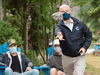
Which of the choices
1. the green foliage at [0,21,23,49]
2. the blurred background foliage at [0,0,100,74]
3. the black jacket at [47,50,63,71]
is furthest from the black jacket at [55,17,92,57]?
the blurred background foliage at [0,0,100,74]

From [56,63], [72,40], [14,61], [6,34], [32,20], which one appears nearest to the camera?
[72,40]

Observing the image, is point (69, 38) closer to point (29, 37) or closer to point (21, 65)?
point (21, 65)

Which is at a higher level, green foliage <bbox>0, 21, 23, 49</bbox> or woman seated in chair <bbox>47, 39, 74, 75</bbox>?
green foliage <bbox>0, 21, 23, 49</bbox>

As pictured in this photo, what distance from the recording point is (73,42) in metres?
3.23

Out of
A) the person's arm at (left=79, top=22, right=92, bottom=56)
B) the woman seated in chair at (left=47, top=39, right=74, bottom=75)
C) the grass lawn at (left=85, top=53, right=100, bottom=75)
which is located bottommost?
the grass lawn at (left=85, top=53, right=100, bottom=75)

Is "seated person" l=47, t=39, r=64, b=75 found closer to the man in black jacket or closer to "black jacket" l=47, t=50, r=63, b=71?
"black jacket" l=47, t=50, r=63, b=71

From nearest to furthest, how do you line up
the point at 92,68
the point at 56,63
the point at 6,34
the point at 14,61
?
the point at 14,61 < the point at 56,63 < the point at 6,34 < the point at 92,68

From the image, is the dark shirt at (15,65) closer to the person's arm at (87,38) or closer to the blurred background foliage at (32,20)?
the person's arm at (87,38)

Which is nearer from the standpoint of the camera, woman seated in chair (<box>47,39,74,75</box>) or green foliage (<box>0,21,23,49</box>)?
woman seated in chair (<box>47,39,74,75</box>)

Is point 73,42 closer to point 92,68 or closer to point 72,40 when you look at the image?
point 72,40

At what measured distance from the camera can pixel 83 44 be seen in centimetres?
332

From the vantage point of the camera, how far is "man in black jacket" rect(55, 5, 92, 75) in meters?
3.23

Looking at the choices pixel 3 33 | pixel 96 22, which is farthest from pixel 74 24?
pixel 96 22

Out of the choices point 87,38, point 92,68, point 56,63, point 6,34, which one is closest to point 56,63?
point 56,63
